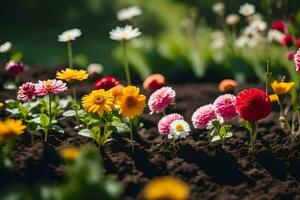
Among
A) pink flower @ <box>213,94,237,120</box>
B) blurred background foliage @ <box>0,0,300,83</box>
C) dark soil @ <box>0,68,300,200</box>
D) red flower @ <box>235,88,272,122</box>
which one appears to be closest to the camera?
dark soil @ <box>0,68,300,200</box>

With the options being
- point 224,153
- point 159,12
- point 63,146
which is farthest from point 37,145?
point 159,12

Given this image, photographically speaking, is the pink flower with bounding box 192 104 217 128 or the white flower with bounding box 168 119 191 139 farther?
the pink flower with bounding box 192 104 217 128

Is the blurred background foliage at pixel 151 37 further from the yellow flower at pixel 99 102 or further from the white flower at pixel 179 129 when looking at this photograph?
the yellow flower at pixel 99 102

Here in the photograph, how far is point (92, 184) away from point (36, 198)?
0.23 metres

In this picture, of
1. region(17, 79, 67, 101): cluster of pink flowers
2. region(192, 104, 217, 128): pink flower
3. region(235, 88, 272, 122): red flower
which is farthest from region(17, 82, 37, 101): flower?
region(235, 88, 272, 122): red flower

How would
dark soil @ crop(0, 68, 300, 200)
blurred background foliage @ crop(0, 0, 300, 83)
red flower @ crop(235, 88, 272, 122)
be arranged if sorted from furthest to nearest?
blurred background foliage @ crop(0, 0, 300, 83), red flower @ crop(235, 88, 272, 122), dark soil @ crop(0, 68, 300, 200)

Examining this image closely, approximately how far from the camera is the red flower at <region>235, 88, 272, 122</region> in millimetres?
3273

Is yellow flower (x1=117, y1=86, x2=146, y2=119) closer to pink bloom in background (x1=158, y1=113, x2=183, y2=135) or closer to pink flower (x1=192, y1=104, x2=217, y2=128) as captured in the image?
pink bloom in background (x1=158, y1=113, x2=183, y2=135)

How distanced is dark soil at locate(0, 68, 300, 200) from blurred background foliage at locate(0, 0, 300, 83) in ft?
5.78

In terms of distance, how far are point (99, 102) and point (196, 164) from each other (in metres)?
0.60

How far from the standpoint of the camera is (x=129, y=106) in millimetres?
3354

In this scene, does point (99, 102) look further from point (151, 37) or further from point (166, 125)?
point (151, 37)

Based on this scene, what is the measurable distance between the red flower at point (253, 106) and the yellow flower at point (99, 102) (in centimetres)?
68

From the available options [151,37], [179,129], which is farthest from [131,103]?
[151,37]
